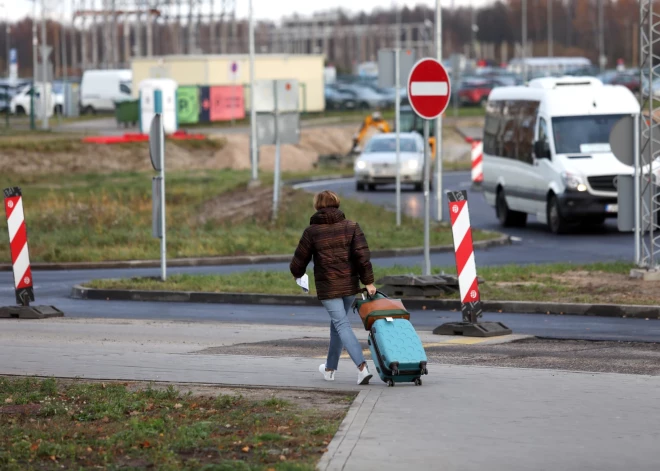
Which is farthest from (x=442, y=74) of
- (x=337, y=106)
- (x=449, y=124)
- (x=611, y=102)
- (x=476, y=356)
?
(x=337, y=106)

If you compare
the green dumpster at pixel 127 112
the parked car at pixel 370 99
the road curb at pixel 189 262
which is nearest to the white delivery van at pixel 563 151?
the road curb at pixel 189 262

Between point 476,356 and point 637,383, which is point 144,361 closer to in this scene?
point 476,356

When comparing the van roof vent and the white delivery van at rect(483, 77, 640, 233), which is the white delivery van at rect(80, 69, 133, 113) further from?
the van roof vent

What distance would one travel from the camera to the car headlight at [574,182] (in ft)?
83.1

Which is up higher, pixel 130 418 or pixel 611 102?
pixel 611 102

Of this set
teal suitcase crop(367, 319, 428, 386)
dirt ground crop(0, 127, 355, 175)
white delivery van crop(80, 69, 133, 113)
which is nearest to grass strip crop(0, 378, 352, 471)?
teal suitcase crop(367, 319, 428, 386)

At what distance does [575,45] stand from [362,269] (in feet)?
566

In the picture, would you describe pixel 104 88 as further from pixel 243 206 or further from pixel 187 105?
pixel 243 206

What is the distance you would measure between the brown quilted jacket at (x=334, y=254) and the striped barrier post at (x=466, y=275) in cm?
337

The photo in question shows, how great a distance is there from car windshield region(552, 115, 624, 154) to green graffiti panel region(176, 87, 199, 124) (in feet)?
121

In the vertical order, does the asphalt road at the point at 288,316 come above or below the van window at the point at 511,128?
below

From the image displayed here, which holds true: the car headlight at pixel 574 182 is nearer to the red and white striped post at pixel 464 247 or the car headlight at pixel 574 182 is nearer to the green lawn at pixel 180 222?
the green lawn at pixel 180 222

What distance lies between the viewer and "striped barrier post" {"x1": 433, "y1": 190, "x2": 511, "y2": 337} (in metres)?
13.3

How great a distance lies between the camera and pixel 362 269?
9984 millimetres
